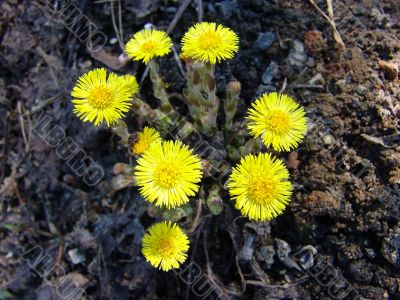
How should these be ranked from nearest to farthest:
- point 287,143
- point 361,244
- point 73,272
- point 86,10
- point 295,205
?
point 287,143 < point 361,244 < point 295,205 < point 73,272 < point 86,10

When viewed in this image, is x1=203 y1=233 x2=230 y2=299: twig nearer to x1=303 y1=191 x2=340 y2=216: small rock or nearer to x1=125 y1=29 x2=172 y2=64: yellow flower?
x1=303 y1=191 x2=340 y2=216: small rock

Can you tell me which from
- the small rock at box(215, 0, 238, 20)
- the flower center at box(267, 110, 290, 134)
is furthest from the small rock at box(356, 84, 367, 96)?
the small rock at box(215, 0, 238, 20)

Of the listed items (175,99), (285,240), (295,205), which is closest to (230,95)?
(175,99)

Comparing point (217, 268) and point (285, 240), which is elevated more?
point (285, 240)

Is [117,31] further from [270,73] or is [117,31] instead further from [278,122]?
[278,122]

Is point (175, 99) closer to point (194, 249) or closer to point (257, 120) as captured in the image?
point (257, 120)

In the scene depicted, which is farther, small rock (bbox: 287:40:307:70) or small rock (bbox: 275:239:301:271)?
small rock (bbox: 287:40:307:70)
